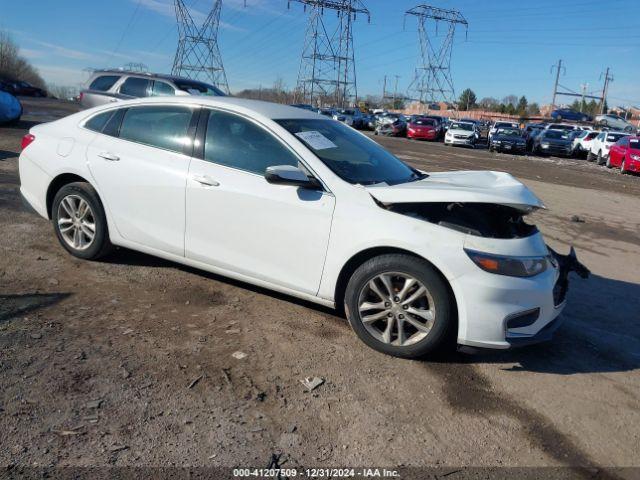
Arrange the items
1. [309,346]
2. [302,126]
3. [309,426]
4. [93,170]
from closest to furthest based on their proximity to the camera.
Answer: [309,426] < [309,346] < [302,126] < [93,170]

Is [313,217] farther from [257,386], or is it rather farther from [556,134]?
[556,134]

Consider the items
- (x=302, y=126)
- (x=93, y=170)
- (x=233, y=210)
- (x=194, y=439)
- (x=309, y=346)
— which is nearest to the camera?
(x=194, y=439)

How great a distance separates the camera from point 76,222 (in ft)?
16.5

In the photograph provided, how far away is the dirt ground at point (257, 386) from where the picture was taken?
8.87 ft

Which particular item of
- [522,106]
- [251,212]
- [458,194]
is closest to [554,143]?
[458,194]

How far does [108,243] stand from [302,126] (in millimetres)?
2080

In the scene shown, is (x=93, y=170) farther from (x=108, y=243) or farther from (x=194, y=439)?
(x=194, y=439)

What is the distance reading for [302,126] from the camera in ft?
14.5

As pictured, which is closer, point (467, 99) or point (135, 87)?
point (135, 87)

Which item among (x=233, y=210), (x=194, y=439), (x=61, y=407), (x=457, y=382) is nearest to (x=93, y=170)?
(x=233, y=210)

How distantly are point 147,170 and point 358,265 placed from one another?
1.97 meters

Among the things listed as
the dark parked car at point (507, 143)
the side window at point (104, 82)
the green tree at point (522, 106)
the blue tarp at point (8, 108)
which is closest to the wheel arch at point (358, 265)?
the side window at point (104, 82)

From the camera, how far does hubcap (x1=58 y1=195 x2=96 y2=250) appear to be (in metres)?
4.94

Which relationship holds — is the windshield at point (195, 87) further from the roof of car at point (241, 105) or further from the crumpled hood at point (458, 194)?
the crumpled hood at point (458, 194)
